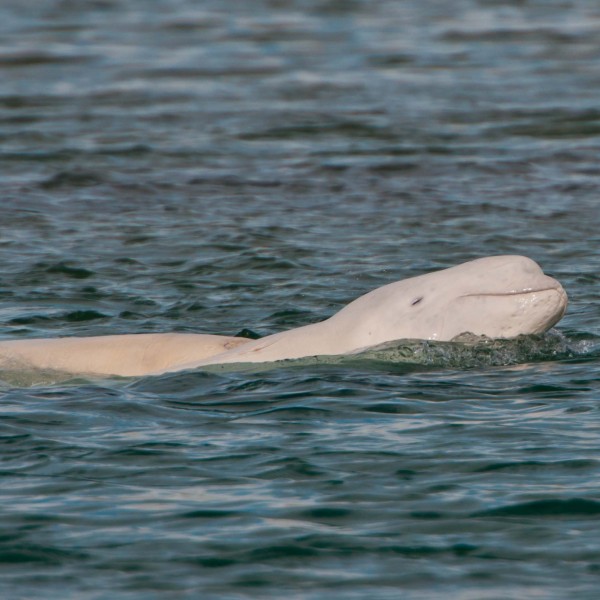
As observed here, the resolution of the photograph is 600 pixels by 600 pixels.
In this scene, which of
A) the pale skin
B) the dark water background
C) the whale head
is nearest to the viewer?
the dark water background

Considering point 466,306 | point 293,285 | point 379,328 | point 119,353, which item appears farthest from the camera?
point 293,285

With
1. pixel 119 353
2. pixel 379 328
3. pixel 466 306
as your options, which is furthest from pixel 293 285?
pixel 466 306

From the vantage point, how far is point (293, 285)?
14758mm

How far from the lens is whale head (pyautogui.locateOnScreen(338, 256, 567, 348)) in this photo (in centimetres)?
1025

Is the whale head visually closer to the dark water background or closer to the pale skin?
the dark water background

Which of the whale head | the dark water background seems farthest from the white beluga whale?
the dark water background

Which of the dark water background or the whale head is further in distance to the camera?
the whale head

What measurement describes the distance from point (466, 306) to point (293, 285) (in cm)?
454

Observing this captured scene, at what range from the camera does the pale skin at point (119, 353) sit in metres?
10.8

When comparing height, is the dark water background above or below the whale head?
below

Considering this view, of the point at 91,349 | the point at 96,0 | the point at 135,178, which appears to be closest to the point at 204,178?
the point at 135,178

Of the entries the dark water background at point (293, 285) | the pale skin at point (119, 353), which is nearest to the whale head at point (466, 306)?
the dark water background at point (293, 285)

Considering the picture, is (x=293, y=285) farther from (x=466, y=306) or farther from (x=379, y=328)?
(x=466, y=306)

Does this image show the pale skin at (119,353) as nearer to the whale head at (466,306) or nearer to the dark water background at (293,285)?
the dark water background at (293,285)
